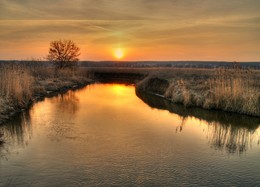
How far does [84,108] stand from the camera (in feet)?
57.4

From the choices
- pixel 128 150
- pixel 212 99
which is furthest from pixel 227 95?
pixel 128 150

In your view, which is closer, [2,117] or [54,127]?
[54,127]

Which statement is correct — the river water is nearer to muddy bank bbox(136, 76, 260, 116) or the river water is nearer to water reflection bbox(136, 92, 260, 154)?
water reflection bbox(136, 92, 260, 154)

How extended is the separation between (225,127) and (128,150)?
5.86 meters

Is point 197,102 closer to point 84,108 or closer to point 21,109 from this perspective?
point 84,108

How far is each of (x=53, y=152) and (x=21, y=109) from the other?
789 cm

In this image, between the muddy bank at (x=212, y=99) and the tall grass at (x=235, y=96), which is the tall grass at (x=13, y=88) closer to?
the muddy bank at (x=212, y=99)

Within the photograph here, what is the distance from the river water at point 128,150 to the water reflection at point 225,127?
34mm

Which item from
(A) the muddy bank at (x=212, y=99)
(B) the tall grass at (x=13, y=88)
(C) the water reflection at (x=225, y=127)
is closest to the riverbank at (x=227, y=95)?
(A) the muddy bank at (x=212, y=99)

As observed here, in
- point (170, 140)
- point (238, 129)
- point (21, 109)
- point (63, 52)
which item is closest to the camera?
point (170, 140)

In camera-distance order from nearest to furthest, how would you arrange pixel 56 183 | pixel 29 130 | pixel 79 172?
pixel 56 183, pixel 79 172, pixel 29 130

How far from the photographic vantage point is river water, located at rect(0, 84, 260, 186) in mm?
7402

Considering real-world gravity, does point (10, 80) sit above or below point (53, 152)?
above

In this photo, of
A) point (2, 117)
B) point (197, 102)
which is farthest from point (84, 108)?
point (197, 102)
